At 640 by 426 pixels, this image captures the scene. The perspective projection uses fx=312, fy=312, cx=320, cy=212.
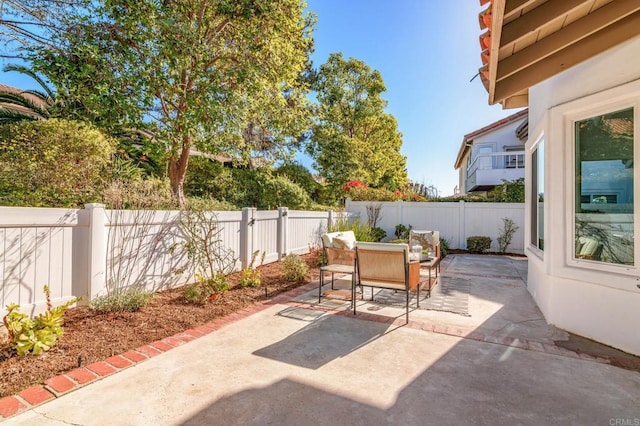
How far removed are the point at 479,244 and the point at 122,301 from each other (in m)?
11.0

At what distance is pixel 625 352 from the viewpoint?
11.3ft

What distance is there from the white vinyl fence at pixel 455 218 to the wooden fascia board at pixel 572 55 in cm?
769

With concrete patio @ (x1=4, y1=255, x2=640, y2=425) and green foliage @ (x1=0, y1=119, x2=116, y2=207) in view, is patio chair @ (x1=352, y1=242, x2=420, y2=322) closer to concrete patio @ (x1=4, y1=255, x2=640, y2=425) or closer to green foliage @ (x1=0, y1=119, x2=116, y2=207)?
concrete patio @ (x1=4, y1=255, x2=640, y2=425)

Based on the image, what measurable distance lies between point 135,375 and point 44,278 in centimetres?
196

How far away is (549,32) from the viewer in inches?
140

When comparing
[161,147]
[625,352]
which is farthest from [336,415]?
[161,147]

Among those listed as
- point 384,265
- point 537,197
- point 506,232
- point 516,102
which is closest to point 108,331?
point 384,265

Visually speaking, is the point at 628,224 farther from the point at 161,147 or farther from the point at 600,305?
the point at 161,147

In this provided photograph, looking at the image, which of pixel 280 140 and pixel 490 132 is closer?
pixel 280 140

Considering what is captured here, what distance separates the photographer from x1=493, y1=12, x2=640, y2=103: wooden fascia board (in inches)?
132

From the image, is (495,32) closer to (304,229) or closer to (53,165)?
(53,165)

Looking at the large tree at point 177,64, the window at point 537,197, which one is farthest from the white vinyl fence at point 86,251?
the window at point 537,197

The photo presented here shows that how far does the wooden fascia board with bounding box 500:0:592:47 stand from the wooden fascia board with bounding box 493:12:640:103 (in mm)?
994

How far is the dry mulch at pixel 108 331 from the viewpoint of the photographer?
9.04 ft
